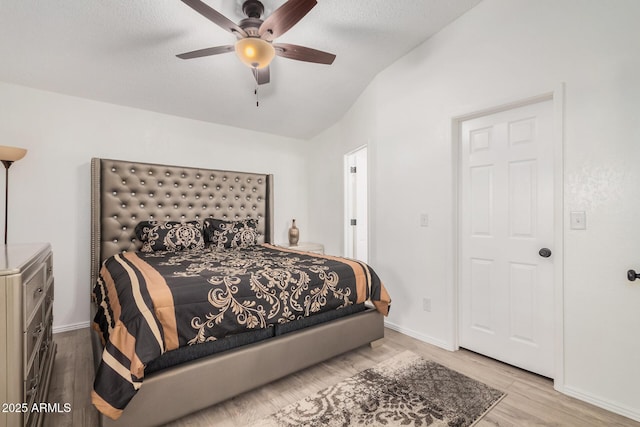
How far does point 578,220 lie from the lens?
1913 millimetres

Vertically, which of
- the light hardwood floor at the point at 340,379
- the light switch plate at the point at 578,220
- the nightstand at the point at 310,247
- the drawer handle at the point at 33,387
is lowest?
the light hardwood floor at the point at 340,379

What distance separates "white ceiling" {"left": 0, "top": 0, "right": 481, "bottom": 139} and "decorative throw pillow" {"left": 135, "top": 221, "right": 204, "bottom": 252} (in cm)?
133

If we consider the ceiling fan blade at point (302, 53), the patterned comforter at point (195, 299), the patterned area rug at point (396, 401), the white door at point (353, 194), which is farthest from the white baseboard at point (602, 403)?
the ceiling fan blade at point (302, 53)

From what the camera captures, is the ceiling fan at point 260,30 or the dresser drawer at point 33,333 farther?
the ceiling fan at point 260,30

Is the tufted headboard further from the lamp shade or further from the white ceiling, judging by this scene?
the white ceiling

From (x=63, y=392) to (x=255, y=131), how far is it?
3.35 m

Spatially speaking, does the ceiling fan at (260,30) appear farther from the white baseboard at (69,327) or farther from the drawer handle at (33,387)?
the white baseboard at (69,327)

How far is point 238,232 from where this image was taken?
3.46 m

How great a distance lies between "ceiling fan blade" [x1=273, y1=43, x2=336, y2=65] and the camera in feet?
6.72

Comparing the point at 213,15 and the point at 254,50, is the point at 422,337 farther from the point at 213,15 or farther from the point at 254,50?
the point at 213,15

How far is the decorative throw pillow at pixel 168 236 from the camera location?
3.05 meters

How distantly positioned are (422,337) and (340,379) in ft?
3.48

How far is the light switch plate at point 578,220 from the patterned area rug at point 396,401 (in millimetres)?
1155

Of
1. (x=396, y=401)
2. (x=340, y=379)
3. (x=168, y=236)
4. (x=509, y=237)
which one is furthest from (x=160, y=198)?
(x=509, y=237)
